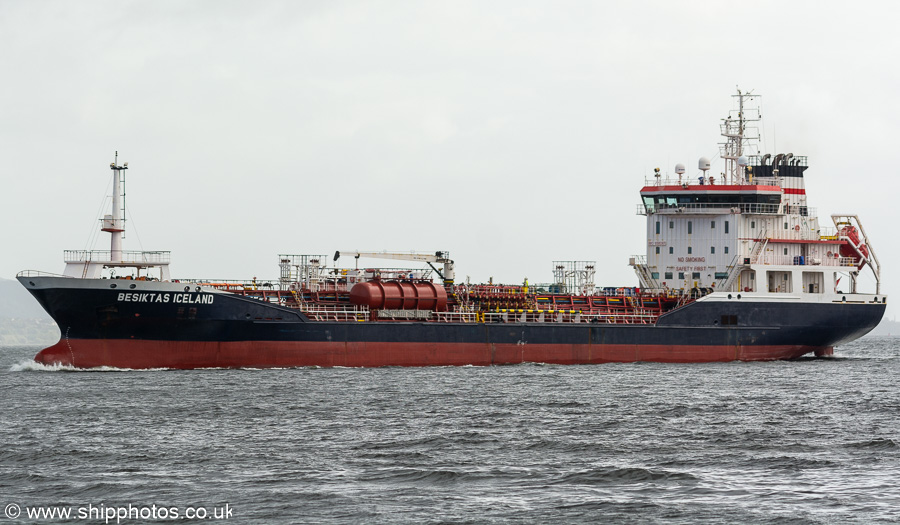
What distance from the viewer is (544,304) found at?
56250 millimetres

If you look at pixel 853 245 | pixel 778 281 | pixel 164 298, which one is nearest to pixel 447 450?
pixel 164 298

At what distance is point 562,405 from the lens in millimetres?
35469

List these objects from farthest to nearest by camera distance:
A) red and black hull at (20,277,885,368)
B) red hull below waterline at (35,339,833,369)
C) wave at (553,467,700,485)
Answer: red hull below waterline at (35,339,833,369), red and black hull at (20,277,885,368), wave at (553,467,700,485)

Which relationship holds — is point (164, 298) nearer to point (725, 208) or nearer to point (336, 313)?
point (336, 313)

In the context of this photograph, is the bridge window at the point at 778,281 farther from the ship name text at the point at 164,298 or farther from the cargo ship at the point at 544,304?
the ship name text at the point at 164,298

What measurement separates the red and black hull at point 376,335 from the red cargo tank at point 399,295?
116 centimetres

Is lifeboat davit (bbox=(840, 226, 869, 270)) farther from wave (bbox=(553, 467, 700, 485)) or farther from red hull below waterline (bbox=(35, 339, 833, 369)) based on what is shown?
wave (bbox=(553, 467, 700, 485))

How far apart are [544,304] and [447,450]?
30.4 m

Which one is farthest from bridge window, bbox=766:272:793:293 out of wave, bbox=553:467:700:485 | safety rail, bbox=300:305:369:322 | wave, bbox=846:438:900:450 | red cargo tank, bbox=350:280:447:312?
wave, bbox=553:467:700:485

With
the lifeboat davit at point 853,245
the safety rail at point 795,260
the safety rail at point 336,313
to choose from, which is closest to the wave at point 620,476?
the safety rail at point 336,313

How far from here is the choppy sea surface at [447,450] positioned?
20.5 metres

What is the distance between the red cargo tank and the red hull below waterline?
6.24 feet

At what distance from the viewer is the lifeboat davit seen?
61928 millimetres

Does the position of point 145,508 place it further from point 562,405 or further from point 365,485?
point 562,405
